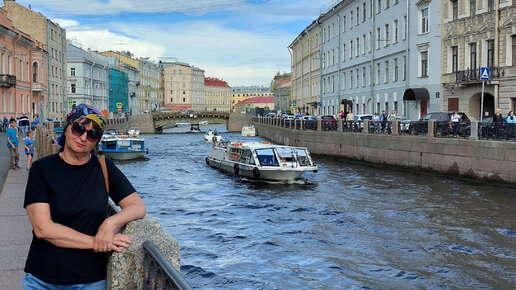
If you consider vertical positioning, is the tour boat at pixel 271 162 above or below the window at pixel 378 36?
below

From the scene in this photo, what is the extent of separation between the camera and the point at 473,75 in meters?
30.1

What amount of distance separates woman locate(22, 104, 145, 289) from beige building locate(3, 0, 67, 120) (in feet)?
185

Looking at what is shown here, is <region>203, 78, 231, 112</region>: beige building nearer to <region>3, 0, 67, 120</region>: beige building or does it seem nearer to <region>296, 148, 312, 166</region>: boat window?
<region>3, 0, 67, 120</region>: beige building

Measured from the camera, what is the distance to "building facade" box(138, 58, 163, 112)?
12619 cm

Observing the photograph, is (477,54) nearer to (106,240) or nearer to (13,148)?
(13,148)

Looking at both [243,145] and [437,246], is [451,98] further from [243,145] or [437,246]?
[437,246]

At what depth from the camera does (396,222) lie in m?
16.0

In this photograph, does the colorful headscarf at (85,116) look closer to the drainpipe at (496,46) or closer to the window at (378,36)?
the drainpipe at (496,46)

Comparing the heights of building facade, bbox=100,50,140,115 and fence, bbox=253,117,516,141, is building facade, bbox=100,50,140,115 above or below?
above

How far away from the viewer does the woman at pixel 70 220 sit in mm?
3275

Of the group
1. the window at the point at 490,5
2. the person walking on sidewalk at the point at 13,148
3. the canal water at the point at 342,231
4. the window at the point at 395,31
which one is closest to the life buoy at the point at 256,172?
the canal water at the point at 342,231

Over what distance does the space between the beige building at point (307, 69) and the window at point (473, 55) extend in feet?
106

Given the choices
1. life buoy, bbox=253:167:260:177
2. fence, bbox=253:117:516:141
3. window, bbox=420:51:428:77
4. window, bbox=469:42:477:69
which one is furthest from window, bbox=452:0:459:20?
life buoy, bbox=253:167:260:177

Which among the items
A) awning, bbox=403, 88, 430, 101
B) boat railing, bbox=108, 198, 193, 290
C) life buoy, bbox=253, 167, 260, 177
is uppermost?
awning, bbox=403, 88, 430, 101
